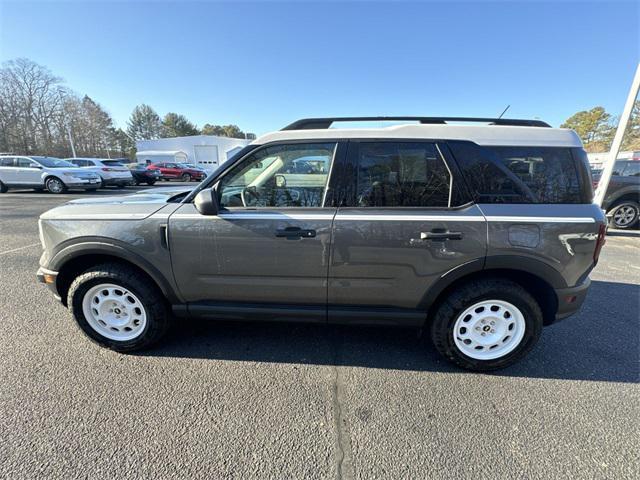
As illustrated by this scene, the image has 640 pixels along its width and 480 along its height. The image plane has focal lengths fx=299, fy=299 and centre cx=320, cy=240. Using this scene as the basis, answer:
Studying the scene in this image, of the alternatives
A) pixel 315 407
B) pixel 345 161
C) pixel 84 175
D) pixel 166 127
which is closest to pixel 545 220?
pixel 345 161

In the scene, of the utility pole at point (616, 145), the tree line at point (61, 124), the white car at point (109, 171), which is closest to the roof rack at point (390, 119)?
the utility pole at point (616, 145)

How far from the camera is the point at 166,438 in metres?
1.80

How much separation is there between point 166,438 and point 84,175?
15.2 metres

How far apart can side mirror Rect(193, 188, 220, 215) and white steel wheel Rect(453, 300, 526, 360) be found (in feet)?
6.76

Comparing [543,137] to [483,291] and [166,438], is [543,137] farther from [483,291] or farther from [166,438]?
[166,438]

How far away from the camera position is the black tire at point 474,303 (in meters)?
2.28

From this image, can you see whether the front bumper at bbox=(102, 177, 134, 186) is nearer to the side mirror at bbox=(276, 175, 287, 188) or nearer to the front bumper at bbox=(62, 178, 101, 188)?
the front bumper at bbox=(62, 178, 101, 188)

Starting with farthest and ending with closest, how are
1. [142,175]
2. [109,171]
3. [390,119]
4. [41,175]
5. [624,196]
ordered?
[142,175] → [109,171] → [41,175] → [624,196] → [390,119]

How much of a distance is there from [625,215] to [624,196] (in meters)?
0.51

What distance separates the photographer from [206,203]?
7.06ft

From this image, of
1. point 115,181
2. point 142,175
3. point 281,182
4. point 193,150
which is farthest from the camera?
point 193,150

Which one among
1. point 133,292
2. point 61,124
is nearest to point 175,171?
point 133,292

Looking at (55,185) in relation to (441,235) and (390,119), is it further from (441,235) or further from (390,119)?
(441,235)

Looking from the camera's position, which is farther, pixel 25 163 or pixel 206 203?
pixel 25 163
